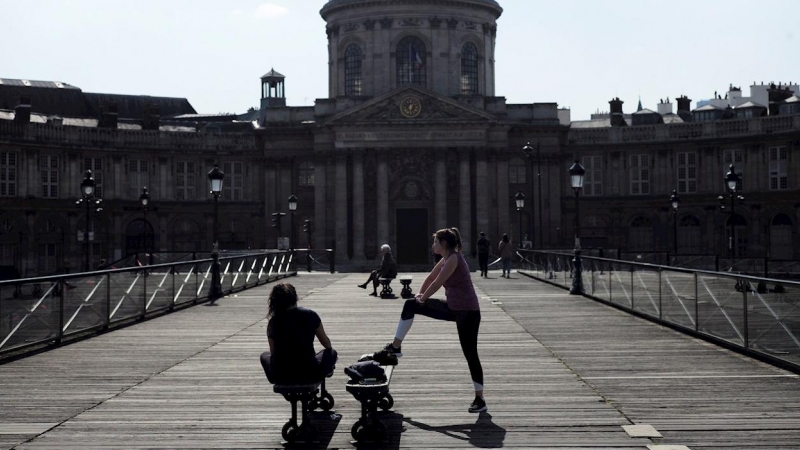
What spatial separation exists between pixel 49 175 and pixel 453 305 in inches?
2692

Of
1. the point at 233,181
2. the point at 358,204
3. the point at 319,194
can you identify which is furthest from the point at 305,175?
the point at 358,204

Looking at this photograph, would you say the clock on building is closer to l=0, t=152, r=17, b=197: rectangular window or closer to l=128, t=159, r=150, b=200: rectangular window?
l=128, t=159, r=150, b=200: rectangular window

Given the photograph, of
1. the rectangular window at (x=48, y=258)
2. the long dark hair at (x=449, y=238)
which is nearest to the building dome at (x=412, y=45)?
the rectangular window at (x=48, y=258)

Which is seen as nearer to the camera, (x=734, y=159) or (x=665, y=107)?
(x=734, y=159)

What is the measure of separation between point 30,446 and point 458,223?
6456cm

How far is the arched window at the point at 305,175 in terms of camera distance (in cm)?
7925

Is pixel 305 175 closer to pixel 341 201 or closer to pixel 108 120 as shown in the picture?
pixel 341 201

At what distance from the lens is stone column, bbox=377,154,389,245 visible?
244ft

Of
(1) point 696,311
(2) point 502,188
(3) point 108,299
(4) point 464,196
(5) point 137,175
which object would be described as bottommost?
(1) point 696,311

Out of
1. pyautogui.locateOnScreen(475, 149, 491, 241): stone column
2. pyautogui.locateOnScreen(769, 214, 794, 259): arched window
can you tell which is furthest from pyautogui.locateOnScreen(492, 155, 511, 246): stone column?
pyautogui.locateOnScreen(769, 214, 794, 259): arched window

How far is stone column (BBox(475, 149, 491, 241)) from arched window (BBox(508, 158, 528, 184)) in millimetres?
4003

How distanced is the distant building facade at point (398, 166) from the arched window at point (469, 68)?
109 millimetres

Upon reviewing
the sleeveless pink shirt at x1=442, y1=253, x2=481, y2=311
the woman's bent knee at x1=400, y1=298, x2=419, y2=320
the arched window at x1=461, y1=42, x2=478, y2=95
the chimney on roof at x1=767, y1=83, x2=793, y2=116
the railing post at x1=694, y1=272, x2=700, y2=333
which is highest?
the arched window at x1=461, y1=42, x2=478, y2=95

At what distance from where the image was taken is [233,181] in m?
81.9
